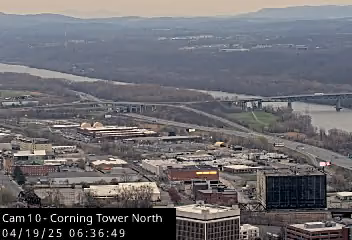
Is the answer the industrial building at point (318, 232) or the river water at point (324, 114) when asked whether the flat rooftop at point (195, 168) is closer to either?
the industrial building at point (318, 232)

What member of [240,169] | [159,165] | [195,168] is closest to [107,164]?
[159,165]

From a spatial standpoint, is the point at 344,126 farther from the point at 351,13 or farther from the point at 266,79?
the point at 351,13

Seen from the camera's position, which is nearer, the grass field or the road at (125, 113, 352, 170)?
the road at (125, 113, 352, 170)

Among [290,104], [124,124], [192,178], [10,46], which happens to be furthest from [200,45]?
[192,178]

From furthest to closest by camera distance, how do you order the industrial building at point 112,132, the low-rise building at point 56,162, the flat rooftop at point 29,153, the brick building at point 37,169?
the industrial building at point 112,132, the flat rooftop at point 29,153, the low-rise building at point 56,162, the brick building at point 37,169

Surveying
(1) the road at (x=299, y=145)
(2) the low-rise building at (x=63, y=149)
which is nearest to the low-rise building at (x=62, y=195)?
(1) the road at (x=299, y=145)

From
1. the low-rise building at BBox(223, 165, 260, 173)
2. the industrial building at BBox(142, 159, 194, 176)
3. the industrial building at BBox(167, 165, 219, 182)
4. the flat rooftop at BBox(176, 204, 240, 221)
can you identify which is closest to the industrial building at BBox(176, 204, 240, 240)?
the flat rooftop at BBox(176, 204, 240, 221)

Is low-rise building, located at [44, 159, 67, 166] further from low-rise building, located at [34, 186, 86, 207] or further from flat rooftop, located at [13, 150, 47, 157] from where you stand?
low-rise building, located at [34, 186, 86, 207]
